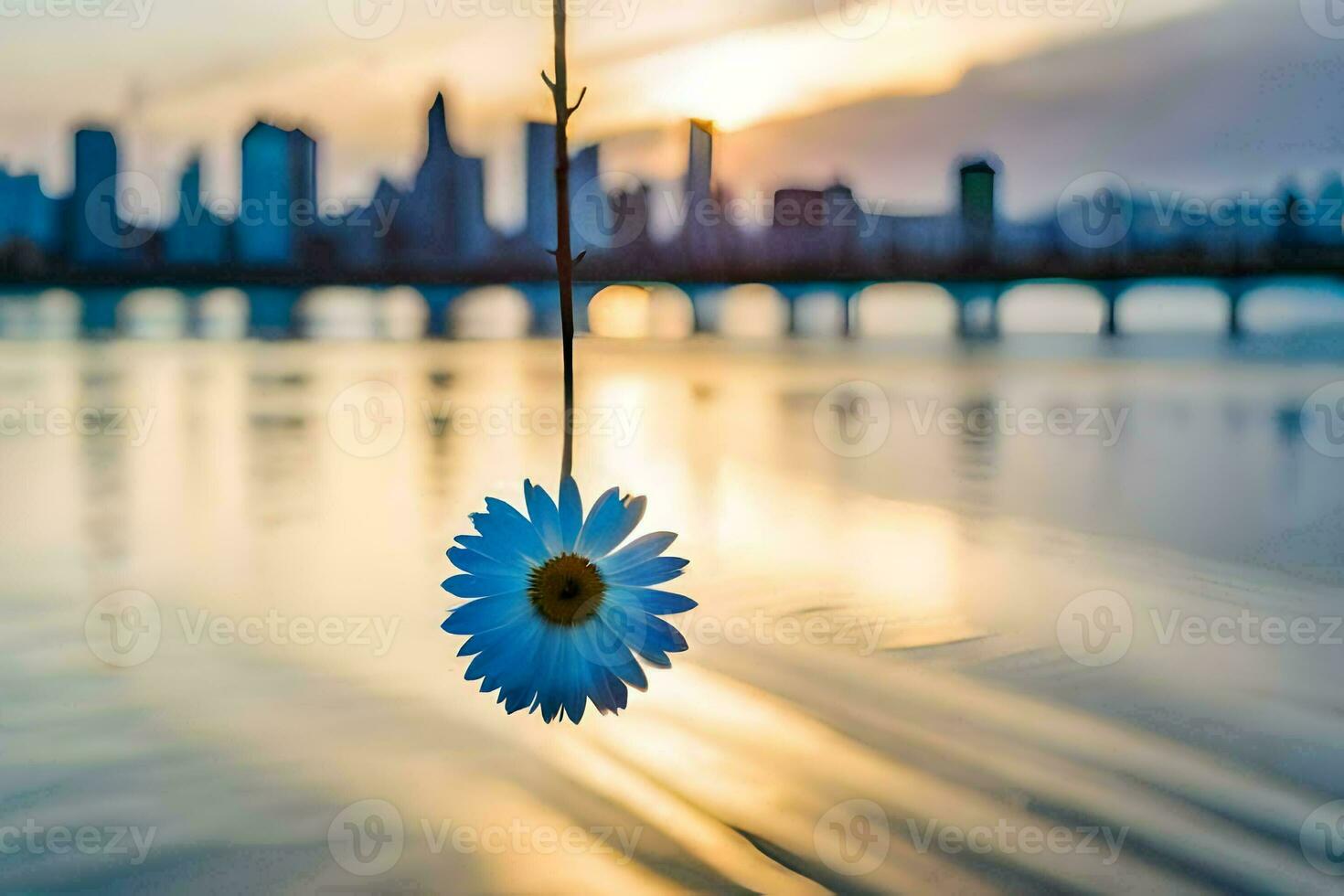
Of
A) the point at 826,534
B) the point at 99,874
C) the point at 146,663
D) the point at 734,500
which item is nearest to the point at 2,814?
the point at 99,874

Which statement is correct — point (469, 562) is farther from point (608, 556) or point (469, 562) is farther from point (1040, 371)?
point (1040, 371)

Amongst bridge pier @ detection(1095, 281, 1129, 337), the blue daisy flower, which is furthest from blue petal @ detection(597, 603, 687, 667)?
bridge pier @ detection(1095, 281, 1129, 337)

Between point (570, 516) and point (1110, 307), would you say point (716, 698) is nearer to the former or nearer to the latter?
point (570, 516)

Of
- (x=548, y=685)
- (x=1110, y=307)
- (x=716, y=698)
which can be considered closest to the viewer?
(x=548, y=685)

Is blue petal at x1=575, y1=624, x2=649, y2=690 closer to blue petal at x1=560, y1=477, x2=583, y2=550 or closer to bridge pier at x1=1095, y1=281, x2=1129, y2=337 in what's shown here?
blue petal at x1=560, y1=477, x2=583, y2=550

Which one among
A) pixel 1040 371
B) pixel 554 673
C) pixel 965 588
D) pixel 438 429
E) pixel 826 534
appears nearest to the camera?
pixel 554 673

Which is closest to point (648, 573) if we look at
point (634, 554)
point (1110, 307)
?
point (634, 554)

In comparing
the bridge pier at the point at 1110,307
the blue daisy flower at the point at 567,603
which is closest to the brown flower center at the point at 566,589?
the blue daisy flower at the point at 567,603
